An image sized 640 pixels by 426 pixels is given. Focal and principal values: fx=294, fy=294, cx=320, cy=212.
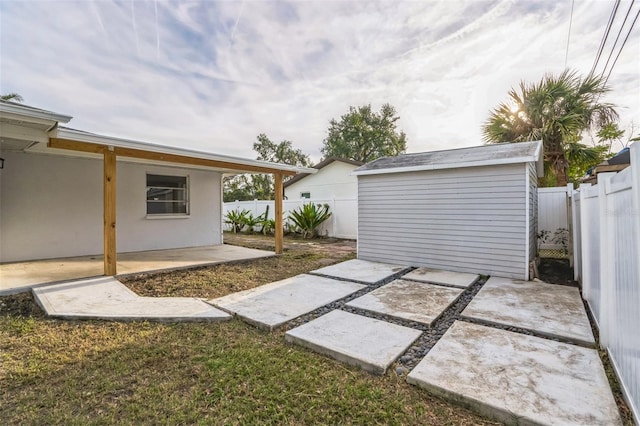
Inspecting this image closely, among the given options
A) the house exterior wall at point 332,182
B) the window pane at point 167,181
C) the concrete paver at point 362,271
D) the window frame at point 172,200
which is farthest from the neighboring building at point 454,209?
the house exterior wall at point 332,182

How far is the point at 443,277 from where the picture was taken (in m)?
5.18

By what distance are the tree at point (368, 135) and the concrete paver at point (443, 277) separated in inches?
785

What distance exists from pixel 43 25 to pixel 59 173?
115 inches

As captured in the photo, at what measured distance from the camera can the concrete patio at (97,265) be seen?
4.52 metres

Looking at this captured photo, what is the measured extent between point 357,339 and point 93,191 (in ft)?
23.3

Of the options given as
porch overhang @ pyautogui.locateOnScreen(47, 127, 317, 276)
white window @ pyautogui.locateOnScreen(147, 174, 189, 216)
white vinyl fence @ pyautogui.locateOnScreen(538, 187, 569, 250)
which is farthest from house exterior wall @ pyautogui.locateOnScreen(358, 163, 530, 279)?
white window @ pyautogui.locateOnScreen(147, 174, 189, 216)

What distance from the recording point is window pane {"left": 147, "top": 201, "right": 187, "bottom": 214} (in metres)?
7.71

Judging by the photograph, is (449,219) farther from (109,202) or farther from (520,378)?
(109,202)

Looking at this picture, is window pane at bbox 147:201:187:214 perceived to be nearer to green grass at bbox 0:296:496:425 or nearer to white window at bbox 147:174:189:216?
white window at bbox 147:174:189:216

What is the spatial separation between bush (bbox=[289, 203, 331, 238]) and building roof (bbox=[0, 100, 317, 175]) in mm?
4875

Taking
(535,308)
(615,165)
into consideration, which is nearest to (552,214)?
(615,165)

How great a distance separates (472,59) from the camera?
23.1 feet

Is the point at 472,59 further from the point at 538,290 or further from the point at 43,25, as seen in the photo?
the point at 43,25

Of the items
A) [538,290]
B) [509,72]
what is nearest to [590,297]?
[538,290]
